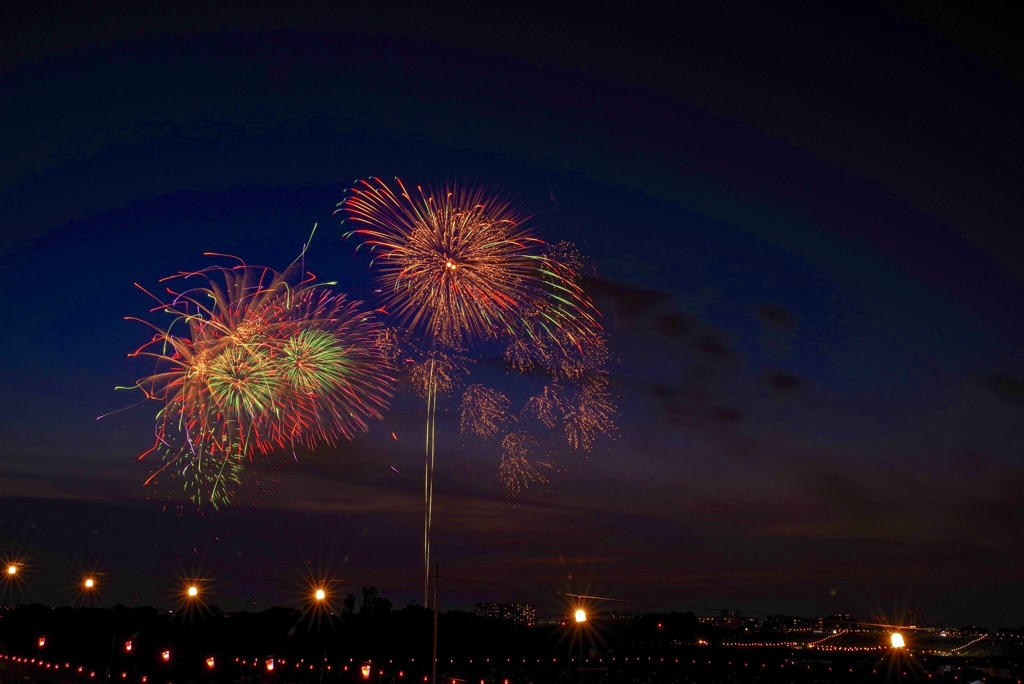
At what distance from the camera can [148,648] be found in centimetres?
6738

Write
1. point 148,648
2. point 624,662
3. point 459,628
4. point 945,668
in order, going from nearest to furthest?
point 945,668 < point 148,648 < point 624,662 < point 459,628

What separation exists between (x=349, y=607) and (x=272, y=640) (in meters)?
17.6

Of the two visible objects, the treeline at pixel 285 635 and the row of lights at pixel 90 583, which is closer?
the row of lights at pixel 90 583

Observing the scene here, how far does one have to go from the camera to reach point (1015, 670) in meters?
59.3

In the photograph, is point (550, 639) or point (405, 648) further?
point (550, 639)

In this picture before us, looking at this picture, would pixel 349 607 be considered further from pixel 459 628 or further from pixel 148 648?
pixel 148 648

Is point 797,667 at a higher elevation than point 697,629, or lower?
lower

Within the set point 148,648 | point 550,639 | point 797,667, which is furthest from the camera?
point 550,639

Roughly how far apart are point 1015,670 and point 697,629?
6578 cm

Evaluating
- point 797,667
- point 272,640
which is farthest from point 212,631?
point 797,667

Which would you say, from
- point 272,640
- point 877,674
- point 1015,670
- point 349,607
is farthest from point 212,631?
point 1015,670

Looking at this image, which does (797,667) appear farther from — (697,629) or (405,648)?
(697,629)

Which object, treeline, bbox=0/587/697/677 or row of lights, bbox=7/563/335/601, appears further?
treeline, bbox=0/587/697/677

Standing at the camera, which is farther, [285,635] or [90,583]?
[285,635]
